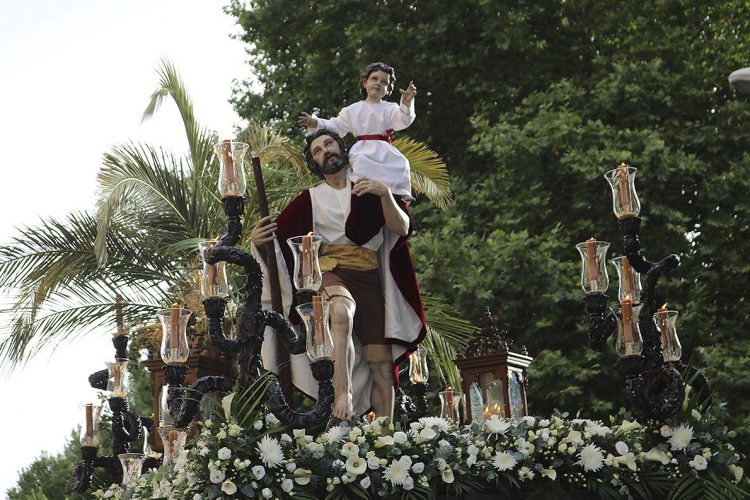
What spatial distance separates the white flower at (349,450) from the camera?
7.54 metres

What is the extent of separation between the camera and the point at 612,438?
26.8 feet

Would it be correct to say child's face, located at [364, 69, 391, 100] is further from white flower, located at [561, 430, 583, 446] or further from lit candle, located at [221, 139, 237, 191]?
white flower, located at [561, 430, 583, 446]

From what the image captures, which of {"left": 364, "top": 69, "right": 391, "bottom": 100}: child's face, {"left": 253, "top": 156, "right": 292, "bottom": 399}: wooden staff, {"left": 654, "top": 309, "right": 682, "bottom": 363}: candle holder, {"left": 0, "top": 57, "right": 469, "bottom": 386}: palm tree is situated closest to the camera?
{"left": 654, "top": 309, "right": 682, "bottom": 363}: candle holder

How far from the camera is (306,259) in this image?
8023 mm

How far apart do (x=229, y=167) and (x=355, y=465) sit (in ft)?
7.01

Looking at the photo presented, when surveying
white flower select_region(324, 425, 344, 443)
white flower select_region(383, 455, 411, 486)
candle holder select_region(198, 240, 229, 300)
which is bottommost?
white flower select_region(383, 455, 411, 486)

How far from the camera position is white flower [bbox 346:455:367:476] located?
7.46 meters

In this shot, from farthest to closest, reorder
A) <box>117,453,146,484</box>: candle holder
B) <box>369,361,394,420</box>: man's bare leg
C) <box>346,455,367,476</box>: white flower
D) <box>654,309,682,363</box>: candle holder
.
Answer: <box>117,453,146,484</box>: candle holder < <box>369,361,394,420</box>: man's bare leg < <box>654,309,682,363</box>: candle holder < <box>346,455,367,476</box>: white flower

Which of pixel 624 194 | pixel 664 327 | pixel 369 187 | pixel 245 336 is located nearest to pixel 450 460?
pixel 245 336

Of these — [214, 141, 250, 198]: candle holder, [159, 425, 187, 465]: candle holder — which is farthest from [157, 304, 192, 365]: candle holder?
[159, 425, 187, 465]: candle holder

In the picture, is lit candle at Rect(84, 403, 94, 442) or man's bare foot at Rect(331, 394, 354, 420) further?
lit candle at Rect(84, 403, 94, 442)

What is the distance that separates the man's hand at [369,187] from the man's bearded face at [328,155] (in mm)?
378

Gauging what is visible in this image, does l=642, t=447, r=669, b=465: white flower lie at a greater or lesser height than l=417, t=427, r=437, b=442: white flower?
lesser

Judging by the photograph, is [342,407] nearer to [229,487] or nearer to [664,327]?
[229,487]
